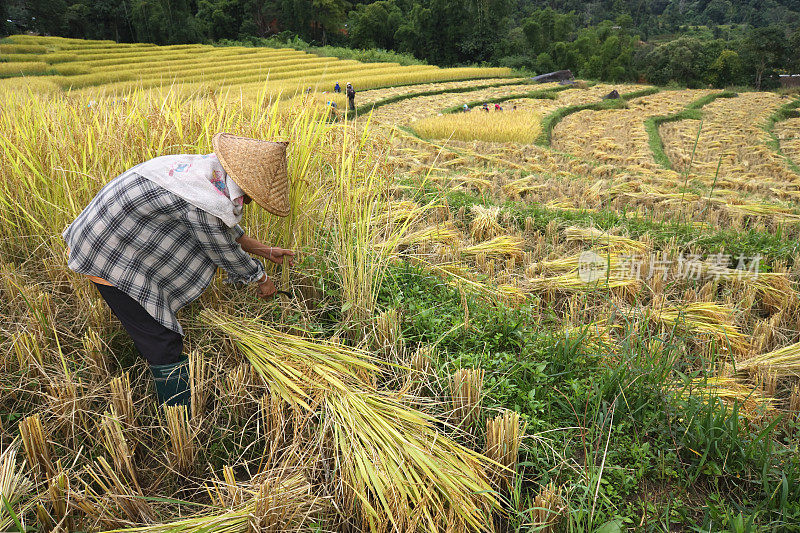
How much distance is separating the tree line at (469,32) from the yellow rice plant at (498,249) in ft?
90.6

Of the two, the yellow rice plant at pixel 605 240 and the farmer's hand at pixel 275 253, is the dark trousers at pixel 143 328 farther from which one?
the yellow rice plant at pixel 605 240

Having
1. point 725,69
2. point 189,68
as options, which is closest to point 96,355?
point 189,68

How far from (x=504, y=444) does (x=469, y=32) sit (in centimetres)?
3675

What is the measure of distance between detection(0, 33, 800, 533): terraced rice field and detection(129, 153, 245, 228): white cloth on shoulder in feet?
1.96

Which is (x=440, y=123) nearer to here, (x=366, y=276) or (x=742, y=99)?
(x=366, y=276)

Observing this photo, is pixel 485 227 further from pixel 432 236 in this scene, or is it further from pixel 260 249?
pixel 260 249

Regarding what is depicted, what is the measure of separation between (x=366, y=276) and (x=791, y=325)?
238 centimetres

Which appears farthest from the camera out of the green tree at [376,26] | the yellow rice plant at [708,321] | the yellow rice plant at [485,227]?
the green tree at [376,26]

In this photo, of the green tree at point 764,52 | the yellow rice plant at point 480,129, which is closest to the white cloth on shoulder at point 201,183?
the yellow rice plant at point 480,129

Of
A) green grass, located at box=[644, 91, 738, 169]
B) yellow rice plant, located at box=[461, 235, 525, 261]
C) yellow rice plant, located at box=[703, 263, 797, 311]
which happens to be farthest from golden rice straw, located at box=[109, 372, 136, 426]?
green grass, located at box=[644, 91, 738, 169]

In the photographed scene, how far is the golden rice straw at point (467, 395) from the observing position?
1.78 meters

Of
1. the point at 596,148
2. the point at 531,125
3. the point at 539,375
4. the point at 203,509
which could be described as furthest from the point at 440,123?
the point at 203,509

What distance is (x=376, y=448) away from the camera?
153 cm

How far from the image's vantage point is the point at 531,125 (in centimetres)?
998
